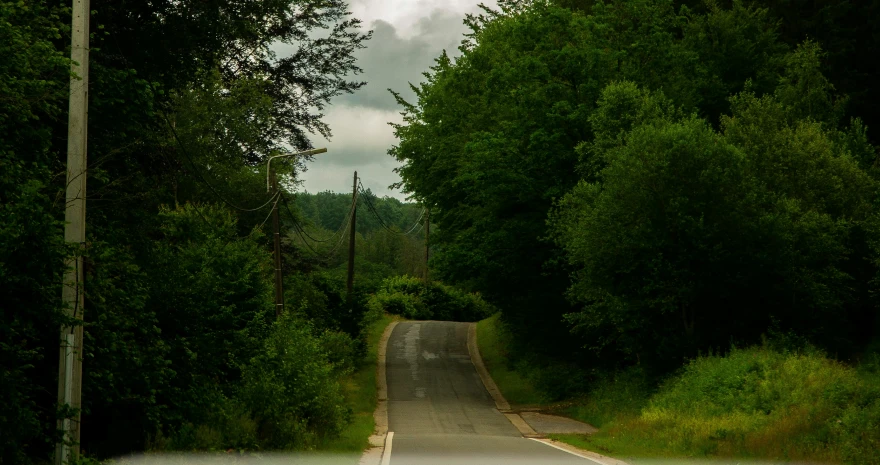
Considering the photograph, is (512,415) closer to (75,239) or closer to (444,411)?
(444,411)

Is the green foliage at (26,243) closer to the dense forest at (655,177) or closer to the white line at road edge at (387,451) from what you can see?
the white line at road edge at (387,451)

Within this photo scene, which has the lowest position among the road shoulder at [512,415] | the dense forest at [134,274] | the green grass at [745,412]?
the road shoulder at [512,415]

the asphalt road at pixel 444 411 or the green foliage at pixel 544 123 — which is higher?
the green foliage at pixel 544 123

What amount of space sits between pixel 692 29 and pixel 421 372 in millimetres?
20924

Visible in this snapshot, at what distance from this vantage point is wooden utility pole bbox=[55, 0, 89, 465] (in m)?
10.4

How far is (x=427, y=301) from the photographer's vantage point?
74.3 m

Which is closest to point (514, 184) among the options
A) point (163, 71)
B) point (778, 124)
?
point (778, 124)

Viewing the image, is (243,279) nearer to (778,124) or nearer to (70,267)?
(70,267)

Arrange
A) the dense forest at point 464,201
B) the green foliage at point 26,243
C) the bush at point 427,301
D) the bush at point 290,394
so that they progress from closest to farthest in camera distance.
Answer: the green foliage at point 26,243 < the dense forest at point 464,201 < the bush at point 290,394 < the bush at point 427,301

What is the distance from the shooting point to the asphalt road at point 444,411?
17.5 meters

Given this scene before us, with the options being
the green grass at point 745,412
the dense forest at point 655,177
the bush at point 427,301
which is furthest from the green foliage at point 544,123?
the bush at point 427,301

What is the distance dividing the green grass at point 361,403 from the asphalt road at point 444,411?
75 cm

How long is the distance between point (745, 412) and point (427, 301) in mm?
54158

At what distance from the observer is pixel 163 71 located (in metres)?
17.4
